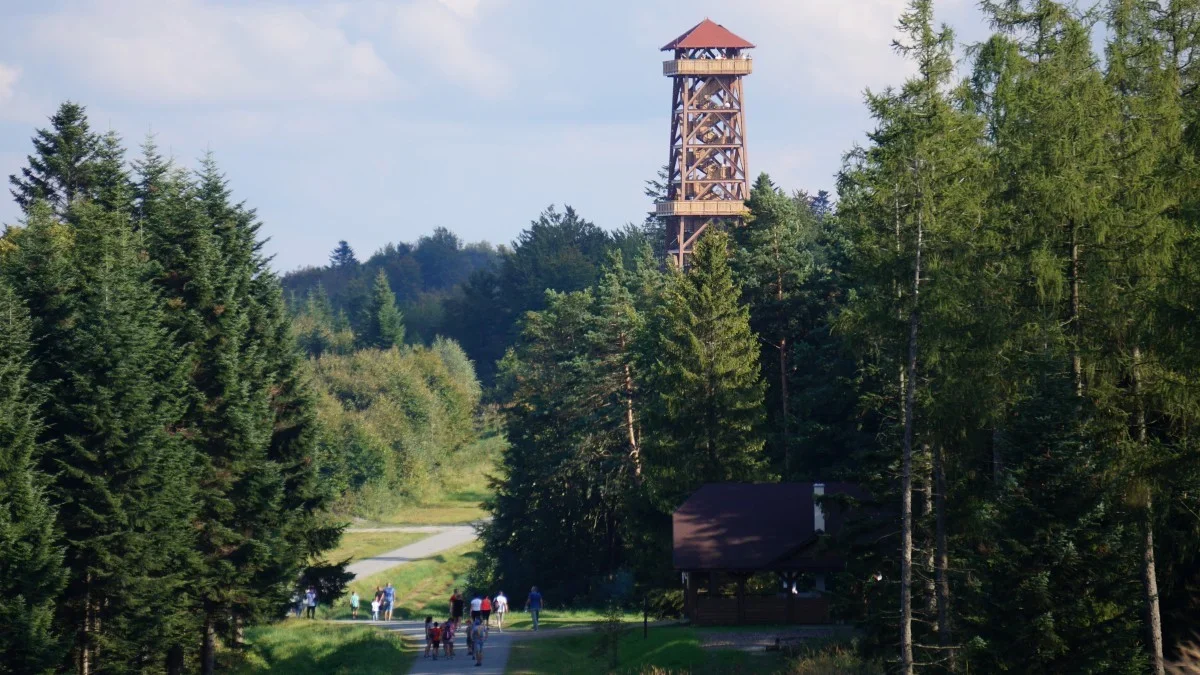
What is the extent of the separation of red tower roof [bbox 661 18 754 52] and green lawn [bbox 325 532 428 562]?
2908 centimetres

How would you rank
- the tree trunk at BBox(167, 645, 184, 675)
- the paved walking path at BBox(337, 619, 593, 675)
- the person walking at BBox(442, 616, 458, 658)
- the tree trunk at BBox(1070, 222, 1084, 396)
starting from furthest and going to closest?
the person walking at BBox(442, 616, 458, 658)
the tree trunk at BBox(167, 645, 184, 675)
the paved walking path at BBox(337, 619, 593, 675)
the tree trunk at BBox(1070, 222, 1084, 396)

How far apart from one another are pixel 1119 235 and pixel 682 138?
175 ft

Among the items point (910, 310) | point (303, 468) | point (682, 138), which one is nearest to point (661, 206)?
point (682, 138)

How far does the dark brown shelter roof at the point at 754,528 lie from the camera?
36.3 meters

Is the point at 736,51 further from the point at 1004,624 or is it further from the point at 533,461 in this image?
the point at 1004,624

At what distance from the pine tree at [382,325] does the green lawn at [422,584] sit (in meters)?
51.3

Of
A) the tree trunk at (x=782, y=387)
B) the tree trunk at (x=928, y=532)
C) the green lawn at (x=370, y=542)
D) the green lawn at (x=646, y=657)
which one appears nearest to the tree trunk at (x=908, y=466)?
the tree trunk at (x=928, y=532)

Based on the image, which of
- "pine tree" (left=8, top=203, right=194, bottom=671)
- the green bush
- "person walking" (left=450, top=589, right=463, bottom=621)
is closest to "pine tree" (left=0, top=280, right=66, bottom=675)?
"pine tree" (left=8, top=203, right=194, bottom=671)

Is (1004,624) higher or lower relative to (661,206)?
lower

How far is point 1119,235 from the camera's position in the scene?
22.9 meters

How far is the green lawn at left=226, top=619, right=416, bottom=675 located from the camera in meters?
34.6

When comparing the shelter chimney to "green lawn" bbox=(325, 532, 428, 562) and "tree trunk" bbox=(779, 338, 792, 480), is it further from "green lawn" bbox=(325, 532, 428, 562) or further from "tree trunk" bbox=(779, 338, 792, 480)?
"green lawn" bbox=(325, 532, 428, 562)

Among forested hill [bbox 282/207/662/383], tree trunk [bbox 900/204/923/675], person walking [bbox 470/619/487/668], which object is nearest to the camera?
tree trunk [bbox 900/204/923/675]

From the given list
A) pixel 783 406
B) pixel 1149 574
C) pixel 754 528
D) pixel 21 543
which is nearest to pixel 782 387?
pixel 783 406
